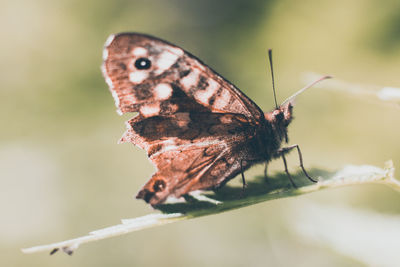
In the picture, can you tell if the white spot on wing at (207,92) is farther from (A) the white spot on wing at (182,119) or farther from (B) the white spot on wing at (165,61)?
(B) the white spot on wing at (165,61)

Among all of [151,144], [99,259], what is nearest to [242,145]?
[151,144]

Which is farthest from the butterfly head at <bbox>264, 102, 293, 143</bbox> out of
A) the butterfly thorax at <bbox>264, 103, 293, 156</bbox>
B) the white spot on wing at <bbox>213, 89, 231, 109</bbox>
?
the white spot on wing at <bbox>213, 89, 231, 109</bbox>

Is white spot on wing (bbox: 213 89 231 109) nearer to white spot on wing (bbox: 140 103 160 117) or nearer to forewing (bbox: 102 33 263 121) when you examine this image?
forewing (bbox: 102 33 263 121)

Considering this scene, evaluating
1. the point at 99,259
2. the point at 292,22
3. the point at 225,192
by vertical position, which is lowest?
the point at 99,259

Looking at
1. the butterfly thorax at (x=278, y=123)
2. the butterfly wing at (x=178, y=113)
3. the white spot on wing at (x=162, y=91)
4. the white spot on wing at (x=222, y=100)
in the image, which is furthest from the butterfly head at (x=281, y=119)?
the white spot on wing at (x=162, y=91)

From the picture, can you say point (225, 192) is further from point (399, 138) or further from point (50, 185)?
point (50, 185)

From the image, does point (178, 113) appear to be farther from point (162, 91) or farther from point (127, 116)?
point (127, 116)
